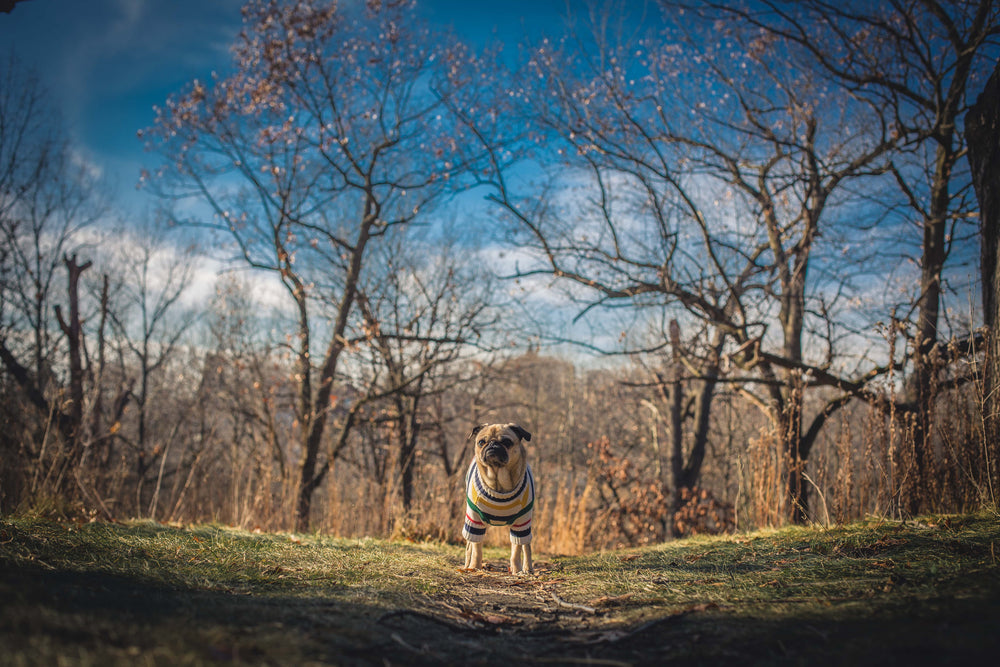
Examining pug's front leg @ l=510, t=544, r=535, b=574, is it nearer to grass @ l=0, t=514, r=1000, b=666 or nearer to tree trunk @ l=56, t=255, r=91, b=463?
grass @ l=0, t=514, r=1000, b=666

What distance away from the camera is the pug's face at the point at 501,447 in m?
3.59

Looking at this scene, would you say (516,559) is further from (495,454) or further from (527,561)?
(495,454)

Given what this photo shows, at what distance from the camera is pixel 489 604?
2.53 meters

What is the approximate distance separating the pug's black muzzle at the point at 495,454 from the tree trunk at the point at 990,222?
3204mm

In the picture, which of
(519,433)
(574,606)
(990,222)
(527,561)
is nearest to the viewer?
(574,606)

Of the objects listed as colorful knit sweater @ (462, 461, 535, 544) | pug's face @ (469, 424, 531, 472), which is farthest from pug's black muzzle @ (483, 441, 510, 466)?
colorful knit sweater @ (462, 461, 535, 544)

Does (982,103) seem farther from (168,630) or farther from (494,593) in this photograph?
(168,630)

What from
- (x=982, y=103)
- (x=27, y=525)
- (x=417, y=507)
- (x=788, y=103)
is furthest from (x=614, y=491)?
(x=27, y=525)

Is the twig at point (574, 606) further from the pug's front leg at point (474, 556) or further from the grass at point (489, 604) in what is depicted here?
the pug's front leg at point (474, 556)

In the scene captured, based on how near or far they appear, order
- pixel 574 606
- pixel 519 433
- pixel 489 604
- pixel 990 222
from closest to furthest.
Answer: pixel 574 606 → pixel 489 604 → pixel 519 433 → pixel 990 222

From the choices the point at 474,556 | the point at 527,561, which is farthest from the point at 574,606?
the point at 474,556

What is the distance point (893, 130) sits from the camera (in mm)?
7137

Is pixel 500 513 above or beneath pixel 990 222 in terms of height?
beneath

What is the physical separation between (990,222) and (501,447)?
4.15 metres
